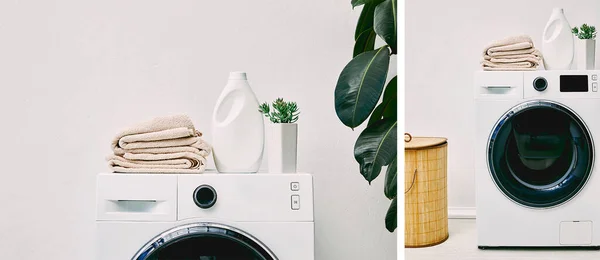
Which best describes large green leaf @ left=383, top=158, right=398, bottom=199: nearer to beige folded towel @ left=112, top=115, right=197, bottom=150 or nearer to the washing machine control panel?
beige folded towel @ left=112, top=115, right=197, bottom=150

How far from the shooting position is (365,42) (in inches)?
63.4

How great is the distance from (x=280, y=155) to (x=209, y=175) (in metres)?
0.18

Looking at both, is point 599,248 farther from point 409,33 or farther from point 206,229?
point 206,229

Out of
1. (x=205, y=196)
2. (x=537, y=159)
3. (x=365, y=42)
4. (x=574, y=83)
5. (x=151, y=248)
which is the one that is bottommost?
(x=151, y=248)

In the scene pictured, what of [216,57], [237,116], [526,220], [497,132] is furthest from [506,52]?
[216,57]

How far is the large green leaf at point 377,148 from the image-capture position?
1.44 meters

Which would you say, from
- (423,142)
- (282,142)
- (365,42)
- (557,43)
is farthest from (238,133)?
(557,43)

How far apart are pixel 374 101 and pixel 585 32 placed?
652mm

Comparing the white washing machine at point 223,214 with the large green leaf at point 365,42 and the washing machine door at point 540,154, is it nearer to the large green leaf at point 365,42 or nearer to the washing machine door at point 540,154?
the large green leaf at point 365,42

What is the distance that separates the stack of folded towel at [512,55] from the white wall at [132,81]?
0.92 meters

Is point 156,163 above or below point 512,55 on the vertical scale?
below

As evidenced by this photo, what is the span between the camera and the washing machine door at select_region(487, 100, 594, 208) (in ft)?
2.79

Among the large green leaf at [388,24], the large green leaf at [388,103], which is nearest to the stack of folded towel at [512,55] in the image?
the large green leaf at [388,24]

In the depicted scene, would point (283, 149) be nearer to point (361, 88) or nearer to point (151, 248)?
point (361, 88)
